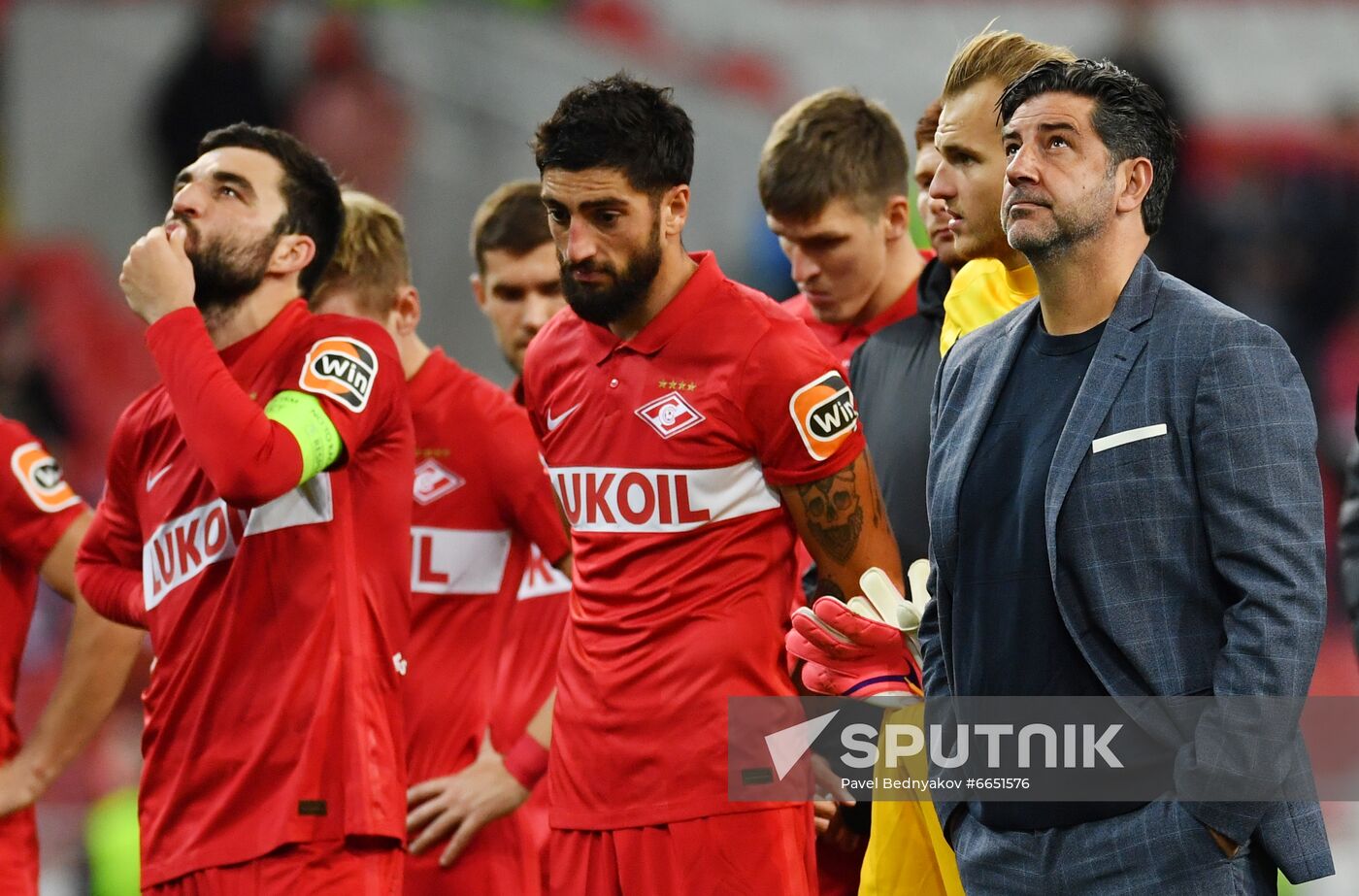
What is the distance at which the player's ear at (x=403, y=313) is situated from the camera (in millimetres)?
4656

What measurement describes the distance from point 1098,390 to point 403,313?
233cm

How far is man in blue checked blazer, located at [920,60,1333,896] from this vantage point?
8.69ft

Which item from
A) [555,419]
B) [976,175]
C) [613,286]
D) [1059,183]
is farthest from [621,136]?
[1059,183]

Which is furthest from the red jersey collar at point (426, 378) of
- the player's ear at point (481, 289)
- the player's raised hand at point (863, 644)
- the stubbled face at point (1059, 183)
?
the stubbled face at point (1059, 183)

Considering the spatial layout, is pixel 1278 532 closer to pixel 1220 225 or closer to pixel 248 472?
pixel 248 472

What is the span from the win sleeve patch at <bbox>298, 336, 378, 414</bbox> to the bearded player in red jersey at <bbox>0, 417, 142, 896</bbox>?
36.4 inches

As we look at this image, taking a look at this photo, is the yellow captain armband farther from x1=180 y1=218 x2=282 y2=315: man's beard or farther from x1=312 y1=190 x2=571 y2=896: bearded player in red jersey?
x1=312 y1=190 x2=571 y2=896: bearded player in red jersey

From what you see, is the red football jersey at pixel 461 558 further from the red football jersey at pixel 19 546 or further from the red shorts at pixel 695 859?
the red shorts at pixel 695 859

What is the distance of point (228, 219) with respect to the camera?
3781 millimetres

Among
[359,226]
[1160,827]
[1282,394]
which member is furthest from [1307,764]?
[359,226]

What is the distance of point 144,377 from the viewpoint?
11383 mm

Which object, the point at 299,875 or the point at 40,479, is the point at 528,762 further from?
the point at 40,479

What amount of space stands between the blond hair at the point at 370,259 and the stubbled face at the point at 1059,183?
2.09 m

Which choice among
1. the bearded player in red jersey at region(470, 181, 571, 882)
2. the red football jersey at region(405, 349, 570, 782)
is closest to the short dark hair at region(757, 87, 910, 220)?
the bearded player in red jersey at region(470, 181, 571, 882)
